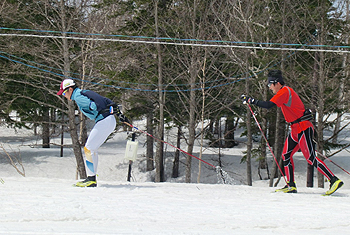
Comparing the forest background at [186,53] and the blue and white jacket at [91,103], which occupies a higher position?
the forest background at [186,53]

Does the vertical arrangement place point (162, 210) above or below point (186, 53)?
below

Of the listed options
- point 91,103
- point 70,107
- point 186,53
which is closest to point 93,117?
point 91,103

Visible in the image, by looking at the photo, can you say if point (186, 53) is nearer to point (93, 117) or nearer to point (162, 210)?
point (93, 117)

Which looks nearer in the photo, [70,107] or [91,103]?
[91,103]

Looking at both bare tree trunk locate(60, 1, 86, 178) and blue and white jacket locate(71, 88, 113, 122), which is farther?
bare tree trunk locate(60, 1, 86, 178)

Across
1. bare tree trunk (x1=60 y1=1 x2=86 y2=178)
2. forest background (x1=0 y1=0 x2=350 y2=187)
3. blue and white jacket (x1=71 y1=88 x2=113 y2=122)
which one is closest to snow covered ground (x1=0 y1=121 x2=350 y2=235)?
blue and white jacket (x1=71 y1=88 x2=113 y2=122)

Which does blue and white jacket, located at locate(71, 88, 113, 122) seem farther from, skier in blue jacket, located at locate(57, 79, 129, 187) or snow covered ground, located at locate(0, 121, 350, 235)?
snow covered ground, located at locate(0, 121, 350, 235)

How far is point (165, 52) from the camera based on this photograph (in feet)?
57.5

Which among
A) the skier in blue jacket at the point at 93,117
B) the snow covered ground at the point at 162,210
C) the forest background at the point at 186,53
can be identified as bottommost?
the snow covered ground at the point at 162,210

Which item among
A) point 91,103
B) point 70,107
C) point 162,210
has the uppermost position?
point 91,103

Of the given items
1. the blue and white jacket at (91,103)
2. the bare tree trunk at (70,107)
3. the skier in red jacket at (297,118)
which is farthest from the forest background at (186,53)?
the blue and white jacket at (91,103)

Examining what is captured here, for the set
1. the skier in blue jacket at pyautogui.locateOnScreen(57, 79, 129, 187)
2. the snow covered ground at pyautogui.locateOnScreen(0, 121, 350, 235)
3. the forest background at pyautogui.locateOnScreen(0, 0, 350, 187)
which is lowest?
the snow covered ground at pyautogui.locateOnScreen(0, 121, 350, 235)

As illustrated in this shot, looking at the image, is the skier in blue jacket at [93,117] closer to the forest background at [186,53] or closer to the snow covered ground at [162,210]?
the snow covered ground at [162,210]

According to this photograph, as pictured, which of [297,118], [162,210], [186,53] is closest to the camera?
[162,210]
